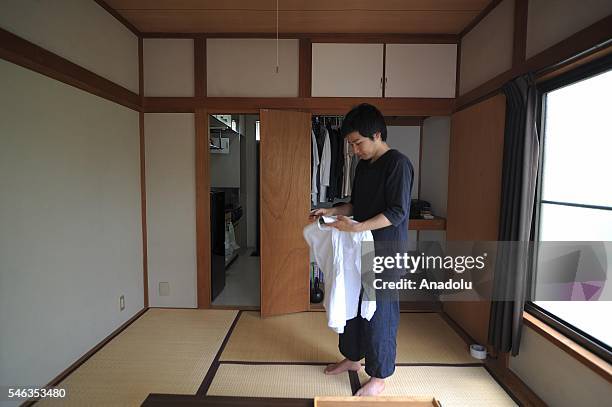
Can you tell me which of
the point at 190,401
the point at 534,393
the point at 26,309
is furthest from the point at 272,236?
the point at 534,393

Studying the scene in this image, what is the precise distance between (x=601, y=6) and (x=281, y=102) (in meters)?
2.12

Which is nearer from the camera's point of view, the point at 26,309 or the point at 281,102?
the point at 26,309

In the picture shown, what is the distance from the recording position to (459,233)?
2742 millimetres

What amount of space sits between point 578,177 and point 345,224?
1.22 m

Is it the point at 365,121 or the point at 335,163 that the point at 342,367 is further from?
the point at 335,163

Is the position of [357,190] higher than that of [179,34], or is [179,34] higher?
[179,34]

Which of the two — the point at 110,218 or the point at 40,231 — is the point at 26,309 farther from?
the point at 110,218

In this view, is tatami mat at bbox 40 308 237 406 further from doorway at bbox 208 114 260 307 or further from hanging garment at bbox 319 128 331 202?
hanging garment at bbox 319 128 331 202

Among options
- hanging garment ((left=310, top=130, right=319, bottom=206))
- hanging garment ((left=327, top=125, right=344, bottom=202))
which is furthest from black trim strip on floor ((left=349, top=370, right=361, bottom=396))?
hanging garment ((left=327, top=125, right=344, bottom=202))

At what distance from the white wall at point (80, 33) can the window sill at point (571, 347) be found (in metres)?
3.09

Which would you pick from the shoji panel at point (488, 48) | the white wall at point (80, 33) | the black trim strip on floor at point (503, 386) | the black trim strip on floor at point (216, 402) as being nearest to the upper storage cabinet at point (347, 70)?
the shoji panel at point (488, 48)

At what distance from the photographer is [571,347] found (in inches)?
62.1

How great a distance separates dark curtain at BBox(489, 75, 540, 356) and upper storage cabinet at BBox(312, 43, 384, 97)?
45.6 inches

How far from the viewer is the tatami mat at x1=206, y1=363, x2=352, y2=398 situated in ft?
6.08
